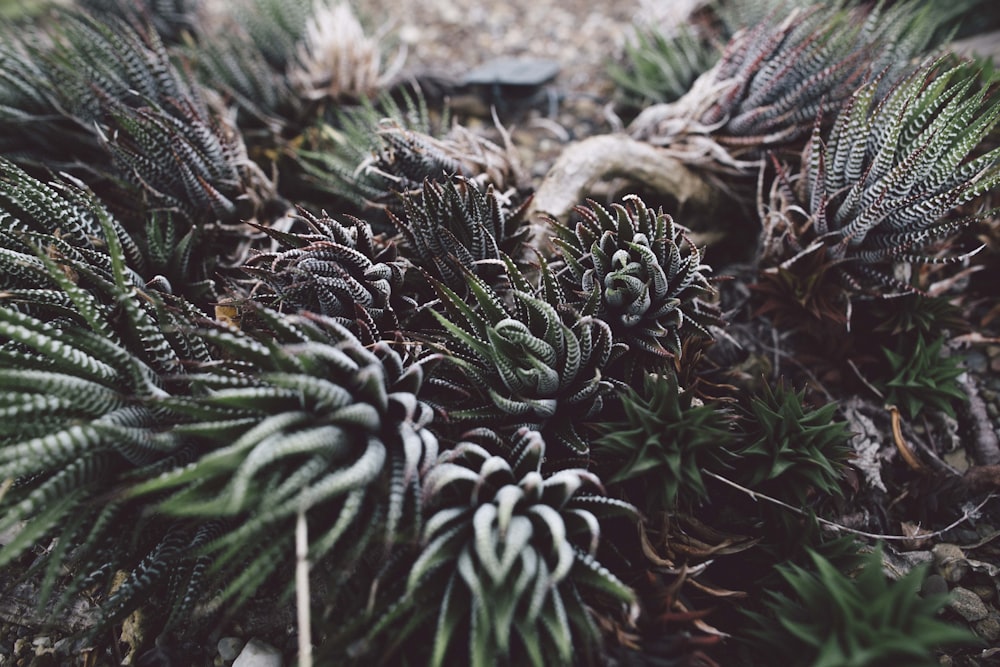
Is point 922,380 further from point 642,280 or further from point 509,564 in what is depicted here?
point 509,564

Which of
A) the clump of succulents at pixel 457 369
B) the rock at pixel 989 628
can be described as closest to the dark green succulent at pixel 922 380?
the clump of succulents at pixel 457 369

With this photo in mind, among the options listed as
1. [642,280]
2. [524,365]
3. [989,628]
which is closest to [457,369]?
[524,365]

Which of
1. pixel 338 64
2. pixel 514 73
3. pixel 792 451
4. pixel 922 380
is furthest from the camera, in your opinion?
pixel 514 73

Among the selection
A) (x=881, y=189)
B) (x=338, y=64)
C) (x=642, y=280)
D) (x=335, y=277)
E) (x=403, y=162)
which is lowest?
(x=881, y=189)

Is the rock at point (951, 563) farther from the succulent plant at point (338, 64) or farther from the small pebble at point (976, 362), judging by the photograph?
the succulent plant at point (338, 64)

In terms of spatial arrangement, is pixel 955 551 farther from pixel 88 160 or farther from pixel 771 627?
pixel 88 160

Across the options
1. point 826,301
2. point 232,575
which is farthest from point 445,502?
point 826,301
